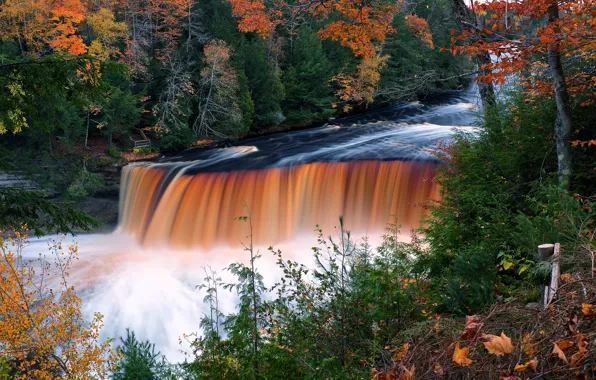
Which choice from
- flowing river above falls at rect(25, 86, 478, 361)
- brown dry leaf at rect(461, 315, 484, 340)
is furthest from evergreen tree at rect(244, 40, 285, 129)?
brown dry leaf at rect(461, 315, 484, 340)

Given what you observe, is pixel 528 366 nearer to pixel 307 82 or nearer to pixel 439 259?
pixel 439 259

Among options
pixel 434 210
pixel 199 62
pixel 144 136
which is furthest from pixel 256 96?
pixel 434 210

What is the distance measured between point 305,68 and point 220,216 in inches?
486

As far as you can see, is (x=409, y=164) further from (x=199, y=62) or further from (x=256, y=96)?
(x=199, y=62)

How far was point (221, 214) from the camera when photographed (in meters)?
14.6

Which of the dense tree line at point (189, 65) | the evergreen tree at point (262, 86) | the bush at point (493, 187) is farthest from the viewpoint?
the evergreen tree at point (262, 86)

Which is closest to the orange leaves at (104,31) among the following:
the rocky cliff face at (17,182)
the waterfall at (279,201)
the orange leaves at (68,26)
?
the orange leaves at (68,26)

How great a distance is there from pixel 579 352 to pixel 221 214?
1317cm

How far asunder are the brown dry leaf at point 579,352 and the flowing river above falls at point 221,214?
9025mm

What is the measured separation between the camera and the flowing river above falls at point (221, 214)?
37.7 ft

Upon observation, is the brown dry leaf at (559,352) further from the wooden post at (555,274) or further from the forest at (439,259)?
the wooden post at (555,274)

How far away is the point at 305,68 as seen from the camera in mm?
24609

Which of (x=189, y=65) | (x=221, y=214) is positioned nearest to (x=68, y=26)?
(x=189, y=65)

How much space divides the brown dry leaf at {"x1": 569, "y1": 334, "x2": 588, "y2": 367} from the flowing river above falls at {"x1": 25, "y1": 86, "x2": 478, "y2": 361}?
902cm
